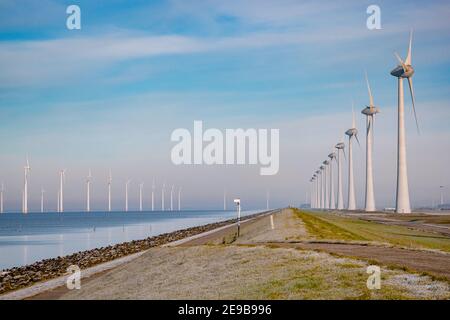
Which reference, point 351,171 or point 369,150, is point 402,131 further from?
point 351,171

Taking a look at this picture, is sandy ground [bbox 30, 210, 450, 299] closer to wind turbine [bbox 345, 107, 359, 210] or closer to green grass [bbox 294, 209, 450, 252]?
green grass [bbox 294, 209, 450, 252]

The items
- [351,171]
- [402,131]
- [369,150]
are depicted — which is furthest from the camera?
[351,171]

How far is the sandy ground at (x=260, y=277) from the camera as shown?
61.5 feet

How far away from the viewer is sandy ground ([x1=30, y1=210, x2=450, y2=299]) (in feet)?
61.5

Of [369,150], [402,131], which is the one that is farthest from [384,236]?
[369,150]

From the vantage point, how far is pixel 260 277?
23.6 meters

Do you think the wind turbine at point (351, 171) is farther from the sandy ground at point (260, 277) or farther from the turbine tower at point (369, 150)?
the sandy ground at point (260, 277)

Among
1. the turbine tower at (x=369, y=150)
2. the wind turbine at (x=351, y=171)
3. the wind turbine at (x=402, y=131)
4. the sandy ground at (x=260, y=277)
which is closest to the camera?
the sandy ground at (x=260, y=277)

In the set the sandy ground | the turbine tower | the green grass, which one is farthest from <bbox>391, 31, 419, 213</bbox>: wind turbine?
the sandy ground

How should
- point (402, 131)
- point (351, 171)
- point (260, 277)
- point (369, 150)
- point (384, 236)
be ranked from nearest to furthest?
1. point (260, 277)
2. point (384, 236)
3. point (402, 131)
4. point (369, 150)
5. point (351, 171)

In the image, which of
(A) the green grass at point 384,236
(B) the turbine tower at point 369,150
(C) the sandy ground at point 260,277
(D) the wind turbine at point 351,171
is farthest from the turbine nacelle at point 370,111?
(C) the sandy ground at point 260,277
